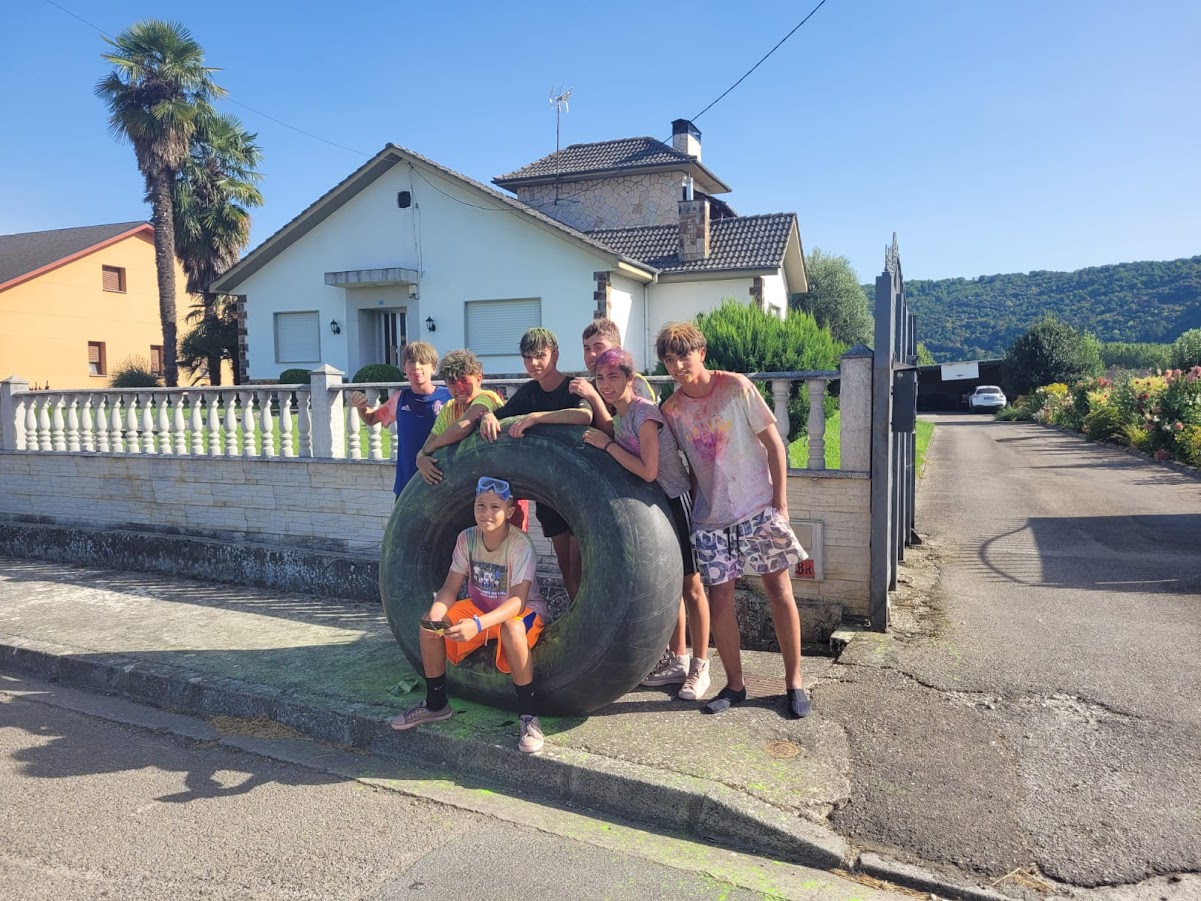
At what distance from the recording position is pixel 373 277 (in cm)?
1950

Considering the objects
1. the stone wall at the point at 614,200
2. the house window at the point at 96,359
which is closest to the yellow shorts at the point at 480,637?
the stone wall at the point at 614,200

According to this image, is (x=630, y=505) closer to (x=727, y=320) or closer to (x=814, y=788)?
(x=814, y=788)

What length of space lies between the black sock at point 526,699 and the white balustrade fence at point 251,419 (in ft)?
7.90

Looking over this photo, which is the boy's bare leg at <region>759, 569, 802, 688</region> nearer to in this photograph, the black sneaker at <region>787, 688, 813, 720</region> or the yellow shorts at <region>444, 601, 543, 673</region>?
the black sneaker at <region>787, 688, 813, 720</region>

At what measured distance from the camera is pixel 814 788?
3.39 m

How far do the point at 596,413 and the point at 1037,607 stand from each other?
361 centimetres

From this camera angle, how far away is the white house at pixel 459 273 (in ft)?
61.8

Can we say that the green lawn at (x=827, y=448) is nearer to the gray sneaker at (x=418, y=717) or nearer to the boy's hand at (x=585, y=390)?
the boy's hand at (x=585, y=390)

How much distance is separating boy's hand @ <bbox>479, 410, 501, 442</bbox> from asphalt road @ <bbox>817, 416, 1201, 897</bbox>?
2.08 meters

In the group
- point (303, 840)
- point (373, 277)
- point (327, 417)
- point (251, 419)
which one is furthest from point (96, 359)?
point (303, 840)

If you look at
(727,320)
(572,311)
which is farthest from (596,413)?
(572,311)

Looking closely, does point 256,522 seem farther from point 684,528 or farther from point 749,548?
point 749,548

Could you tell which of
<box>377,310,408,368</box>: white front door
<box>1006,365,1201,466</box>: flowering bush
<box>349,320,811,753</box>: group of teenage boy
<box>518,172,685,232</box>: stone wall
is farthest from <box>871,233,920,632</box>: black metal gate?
<box>518,172,685,232</box>: stone wall

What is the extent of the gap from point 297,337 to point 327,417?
15387 mm
